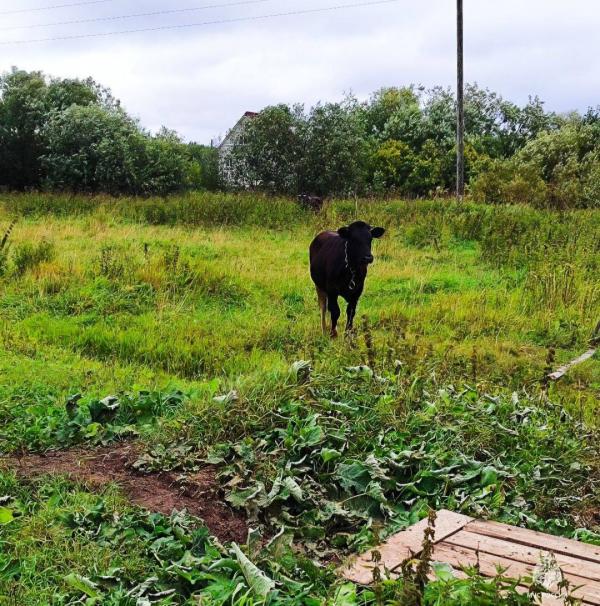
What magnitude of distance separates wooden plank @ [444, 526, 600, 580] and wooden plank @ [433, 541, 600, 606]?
39mm

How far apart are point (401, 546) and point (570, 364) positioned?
612cm

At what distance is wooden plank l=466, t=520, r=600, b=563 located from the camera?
3.86m

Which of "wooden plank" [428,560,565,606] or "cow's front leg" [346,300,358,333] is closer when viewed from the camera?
"wooden plank" [428,560,565,606]

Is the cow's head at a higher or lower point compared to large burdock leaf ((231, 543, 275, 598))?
higher

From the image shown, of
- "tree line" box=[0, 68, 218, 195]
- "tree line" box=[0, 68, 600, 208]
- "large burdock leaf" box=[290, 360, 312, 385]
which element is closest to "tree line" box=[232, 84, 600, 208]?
"tree line" box=[0, 68, 600, 208]

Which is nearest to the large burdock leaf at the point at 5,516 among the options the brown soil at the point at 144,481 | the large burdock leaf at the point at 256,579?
the brown soil at the point at 144,481

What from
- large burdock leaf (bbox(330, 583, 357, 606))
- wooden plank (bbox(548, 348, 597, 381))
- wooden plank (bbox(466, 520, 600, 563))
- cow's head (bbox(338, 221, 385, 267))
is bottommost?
wooden plank (bbox(548, 348, 597, 381))

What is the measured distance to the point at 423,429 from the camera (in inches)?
217

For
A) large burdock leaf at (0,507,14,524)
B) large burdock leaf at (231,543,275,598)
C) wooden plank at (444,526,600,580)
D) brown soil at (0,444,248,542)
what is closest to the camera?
large burdock leaf at (231,543,275,598)

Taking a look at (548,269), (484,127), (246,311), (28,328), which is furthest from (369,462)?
(484,127)

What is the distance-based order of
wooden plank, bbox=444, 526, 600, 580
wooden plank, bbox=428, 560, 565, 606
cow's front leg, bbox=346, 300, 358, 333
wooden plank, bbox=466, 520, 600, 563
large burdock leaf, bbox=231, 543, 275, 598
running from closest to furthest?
1. wooden plank, bbox=428, 560, 565, 606
2. large burdock leaf, bbox=231, 543, 275, 598
3. wooden plank, bbox=444, 526, 600, 580
4. wooden plank, bbox=466, 520, 600, 563
5. cow's front leg, bbox=346, 300, 358, 333

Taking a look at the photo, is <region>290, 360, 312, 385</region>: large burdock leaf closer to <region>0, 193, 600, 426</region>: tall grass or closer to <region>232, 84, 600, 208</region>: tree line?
<region>0, 193, 600, 426</region>: tall grass

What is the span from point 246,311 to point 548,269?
5.24 metres

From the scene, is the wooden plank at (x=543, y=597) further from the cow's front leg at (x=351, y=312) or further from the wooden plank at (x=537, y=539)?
the cow's front leg at (x=351, y=312)
